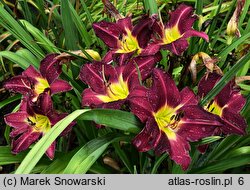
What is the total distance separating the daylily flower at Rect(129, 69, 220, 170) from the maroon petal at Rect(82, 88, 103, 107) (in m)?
0.11

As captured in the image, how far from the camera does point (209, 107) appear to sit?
1.22 m

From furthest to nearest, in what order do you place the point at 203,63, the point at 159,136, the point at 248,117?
the point at 248,117 → the point at 203,63 → the point at 159,136

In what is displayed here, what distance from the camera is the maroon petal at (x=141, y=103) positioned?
1.07m

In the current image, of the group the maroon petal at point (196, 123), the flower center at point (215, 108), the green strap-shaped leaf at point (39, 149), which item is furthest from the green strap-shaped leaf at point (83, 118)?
the flower center at point (215, 108)

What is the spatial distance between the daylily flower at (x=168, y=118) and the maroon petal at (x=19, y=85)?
382mm

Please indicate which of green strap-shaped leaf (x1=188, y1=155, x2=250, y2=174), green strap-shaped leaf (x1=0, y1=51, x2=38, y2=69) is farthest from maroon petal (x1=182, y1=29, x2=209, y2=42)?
green strap-shaped leaf (x1=0, y1=51, x2=38, y2=69)

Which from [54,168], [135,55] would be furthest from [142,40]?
[54,168]

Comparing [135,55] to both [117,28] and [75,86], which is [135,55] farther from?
[75,86]

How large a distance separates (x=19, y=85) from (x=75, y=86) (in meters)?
0.16

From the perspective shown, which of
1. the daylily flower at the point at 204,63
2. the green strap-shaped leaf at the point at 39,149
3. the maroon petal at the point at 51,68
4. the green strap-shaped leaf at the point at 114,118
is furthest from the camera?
the maroon petal at the point at 51,68

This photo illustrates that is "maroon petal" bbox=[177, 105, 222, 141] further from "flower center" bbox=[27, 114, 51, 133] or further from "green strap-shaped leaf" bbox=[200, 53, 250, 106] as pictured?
"flower center" bbox=[27, 114, 51, 133]

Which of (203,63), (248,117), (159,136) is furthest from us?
(248,117)

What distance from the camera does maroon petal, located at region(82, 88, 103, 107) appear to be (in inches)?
45.1

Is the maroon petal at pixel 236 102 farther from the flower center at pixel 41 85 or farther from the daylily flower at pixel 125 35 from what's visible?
the flower center at pixel 41 85
